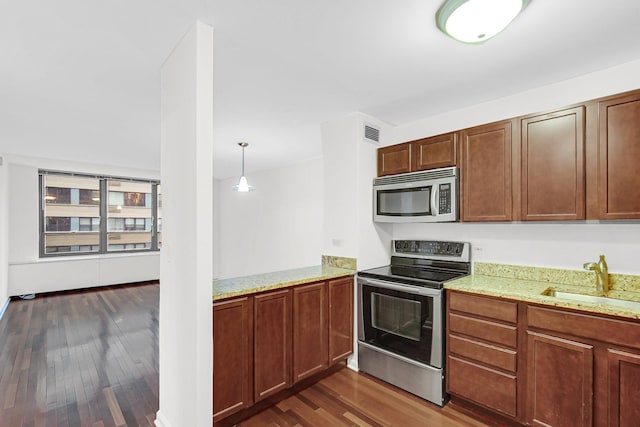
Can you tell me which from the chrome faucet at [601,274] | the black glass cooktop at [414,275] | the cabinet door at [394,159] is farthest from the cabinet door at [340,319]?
the chrome faucet at [601,274]

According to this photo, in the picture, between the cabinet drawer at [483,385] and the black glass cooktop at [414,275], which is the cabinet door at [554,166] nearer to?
the black glass cooktop at [414,275]

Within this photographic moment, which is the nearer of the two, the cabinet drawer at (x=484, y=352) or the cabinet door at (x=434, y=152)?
the cabinet drawer at (x=484, y=352)

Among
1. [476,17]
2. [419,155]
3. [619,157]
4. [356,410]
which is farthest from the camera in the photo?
[419,155]

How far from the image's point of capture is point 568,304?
5.94 feet

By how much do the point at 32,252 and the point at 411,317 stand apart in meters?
6.65

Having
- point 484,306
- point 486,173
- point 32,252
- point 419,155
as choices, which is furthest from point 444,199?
point 32,252

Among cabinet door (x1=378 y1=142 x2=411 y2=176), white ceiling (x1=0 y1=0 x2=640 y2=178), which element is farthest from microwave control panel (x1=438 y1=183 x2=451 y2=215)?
white ceiling (x1=0 y1=0 x2=640 y2=178)

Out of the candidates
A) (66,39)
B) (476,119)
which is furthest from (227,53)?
(476,119)

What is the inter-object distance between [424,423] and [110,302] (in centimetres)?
523

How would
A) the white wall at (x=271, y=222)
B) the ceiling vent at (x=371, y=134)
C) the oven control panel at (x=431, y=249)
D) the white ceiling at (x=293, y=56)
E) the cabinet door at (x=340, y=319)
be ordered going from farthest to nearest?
the white wall at (x=271, y=222)
the ceiling vent at (x=371, y=134)
the oven control panel at (x=431, y=249)
the cabinet door at (x=340, y=319)
the white ceiling at (x=293, y=56)

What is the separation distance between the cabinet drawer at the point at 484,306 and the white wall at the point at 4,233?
610 centimetres

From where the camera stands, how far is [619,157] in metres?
1.91

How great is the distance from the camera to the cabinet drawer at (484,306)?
204cm

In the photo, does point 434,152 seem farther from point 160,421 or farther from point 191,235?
point 160,421
